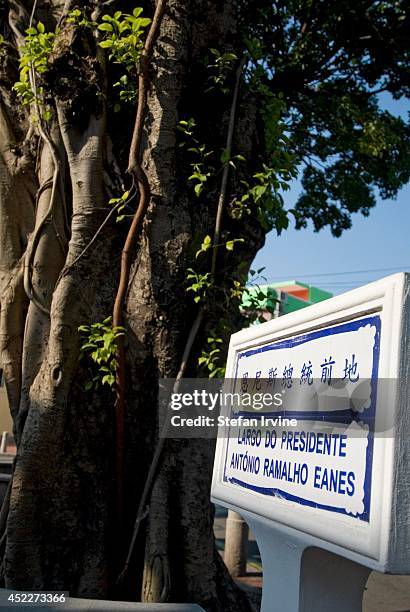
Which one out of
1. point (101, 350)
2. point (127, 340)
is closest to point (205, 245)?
point (127, 340)

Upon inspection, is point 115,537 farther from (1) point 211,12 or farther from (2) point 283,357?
(1) point 211,12

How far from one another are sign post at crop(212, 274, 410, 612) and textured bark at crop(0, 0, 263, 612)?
128cm

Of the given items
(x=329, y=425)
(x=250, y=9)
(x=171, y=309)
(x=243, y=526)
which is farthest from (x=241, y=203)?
(x=243, y=526)

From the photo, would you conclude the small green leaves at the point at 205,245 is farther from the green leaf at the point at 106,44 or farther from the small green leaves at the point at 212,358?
the green leaf at the point at 106,44

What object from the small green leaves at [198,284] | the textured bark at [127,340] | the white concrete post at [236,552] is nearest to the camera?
the textured bark at [127,340]

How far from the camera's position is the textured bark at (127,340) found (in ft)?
11.4

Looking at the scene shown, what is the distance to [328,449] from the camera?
1.69m

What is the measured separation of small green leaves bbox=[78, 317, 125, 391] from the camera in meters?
3.55

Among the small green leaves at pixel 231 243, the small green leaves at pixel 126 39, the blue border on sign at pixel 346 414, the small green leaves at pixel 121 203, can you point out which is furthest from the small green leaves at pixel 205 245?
the blue border on sign at pixel 346 414

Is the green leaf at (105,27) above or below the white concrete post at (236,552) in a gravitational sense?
above

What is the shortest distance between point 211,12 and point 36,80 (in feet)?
4.04

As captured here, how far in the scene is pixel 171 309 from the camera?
3717mm

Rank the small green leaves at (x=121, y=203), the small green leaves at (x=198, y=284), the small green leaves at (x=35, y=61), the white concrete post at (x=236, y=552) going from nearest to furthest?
1. the small green leaves at (x=198, y=284)
2. the small green leaves at (x=121, y=203)
3. the small green leaves at (x=35, y=61)
4. the white concrete post at (x=236, y=552)

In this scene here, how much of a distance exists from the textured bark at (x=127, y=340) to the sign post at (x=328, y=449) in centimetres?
128
